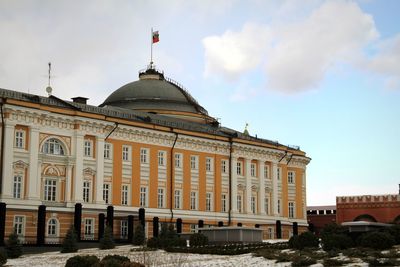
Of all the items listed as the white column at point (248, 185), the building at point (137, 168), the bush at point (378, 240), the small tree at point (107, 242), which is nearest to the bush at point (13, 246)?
the building at point (137, 168)

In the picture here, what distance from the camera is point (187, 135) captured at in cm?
6353

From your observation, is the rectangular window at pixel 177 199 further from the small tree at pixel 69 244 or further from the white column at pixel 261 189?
the small tree at pixel 69 244

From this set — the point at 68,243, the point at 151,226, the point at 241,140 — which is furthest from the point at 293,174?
the point at 68,243

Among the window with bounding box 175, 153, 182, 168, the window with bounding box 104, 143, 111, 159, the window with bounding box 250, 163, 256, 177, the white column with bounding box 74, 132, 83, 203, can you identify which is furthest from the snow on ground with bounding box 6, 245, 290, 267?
the window with bounding box 250, 163, 256, 177

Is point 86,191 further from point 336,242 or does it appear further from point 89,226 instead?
point 336,242

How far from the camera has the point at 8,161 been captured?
50.2 metres

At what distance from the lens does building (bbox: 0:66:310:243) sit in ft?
168

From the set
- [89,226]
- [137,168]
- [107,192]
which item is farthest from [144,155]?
[89,226]

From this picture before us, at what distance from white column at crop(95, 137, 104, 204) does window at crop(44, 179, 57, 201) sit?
356 centimetres

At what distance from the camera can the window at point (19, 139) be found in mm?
51156

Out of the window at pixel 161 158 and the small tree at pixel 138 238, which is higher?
the window at pixel 161 158

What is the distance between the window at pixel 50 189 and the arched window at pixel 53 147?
7.50ft

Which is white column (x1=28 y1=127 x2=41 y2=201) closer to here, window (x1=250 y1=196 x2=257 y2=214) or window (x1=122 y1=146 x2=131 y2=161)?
window (x1=122 y1=146 x2=131 y2=161)

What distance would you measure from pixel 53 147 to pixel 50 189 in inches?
131
